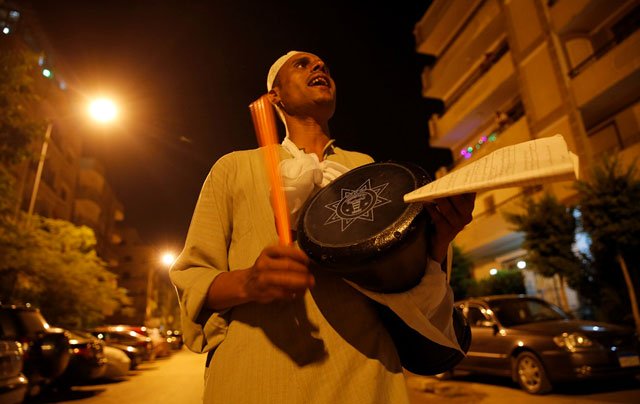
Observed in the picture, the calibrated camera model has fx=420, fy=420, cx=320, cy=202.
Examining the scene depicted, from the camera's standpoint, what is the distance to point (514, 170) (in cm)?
82

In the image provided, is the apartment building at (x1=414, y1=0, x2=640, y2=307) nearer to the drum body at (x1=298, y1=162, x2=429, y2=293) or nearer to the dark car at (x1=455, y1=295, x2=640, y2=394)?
the dark car at (x1=455, y1=295, x2=640, y2=394)

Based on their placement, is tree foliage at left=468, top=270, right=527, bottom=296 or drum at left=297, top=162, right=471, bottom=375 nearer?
drum at left=297, top=162, right=471, bottom=375

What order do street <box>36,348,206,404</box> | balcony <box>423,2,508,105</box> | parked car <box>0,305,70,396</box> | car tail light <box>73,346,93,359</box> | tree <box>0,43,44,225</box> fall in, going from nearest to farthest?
parked car <box>0,305,70,396</box> → street <box>36,348,206,404</box> → car tail light <box>73,346,93,359</box> → tree <box>0,43,44,225</box> → balcony <box>423,2,508,105</box>

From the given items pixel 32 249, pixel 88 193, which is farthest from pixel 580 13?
pixel 88 193

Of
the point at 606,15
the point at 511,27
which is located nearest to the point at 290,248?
the point at 606,15

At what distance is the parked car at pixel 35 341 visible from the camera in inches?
284

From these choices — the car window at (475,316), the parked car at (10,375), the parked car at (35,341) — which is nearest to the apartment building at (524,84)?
the car window at (475,316)

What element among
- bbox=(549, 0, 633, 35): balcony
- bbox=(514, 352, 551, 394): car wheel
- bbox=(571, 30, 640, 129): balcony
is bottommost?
bbox=(514, 352, 551, 394): car wheel

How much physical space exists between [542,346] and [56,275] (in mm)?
17201

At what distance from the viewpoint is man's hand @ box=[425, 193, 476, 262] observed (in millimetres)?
998

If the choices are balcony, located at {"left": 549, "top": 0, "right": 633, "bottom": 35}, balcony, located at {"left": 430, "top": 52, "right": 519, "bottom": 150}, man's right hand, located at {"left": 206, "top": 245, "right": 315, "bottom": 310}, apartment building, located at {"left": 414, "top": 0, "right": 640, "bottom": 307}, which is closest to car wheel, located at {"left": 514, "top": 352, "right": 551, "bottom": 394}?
man's right hand, located at {"left": 206, "top": 245, "right": 315, "bottom": 310}

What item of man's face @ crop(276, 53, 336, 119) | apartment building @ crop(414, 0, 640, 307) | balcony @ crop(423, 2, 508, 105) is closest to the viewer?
man's face @ crop(276, 53, 336, 119)

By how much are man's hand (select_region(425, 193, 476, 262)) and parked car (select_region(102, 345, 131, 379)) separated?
12.4m

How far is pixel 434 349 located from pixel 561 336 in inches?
256
